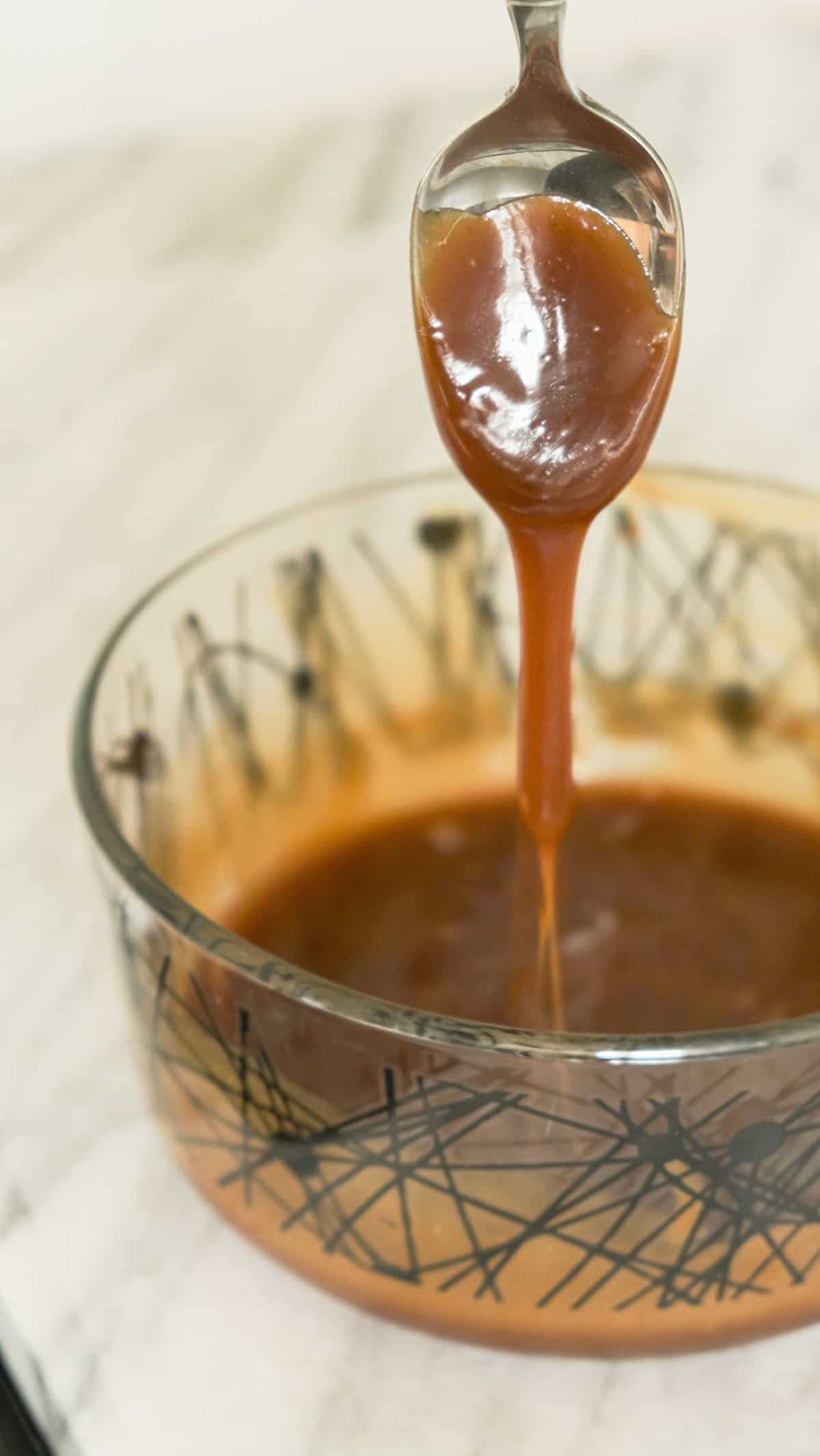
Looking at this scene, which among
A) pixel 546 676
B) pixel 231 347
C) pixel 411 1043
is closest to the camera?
pixel 411 1043

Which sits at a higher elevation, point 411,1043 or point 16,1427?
point 411,1043

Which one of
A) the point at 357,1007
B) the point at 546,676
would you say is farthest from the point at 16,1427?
the point at 546,676

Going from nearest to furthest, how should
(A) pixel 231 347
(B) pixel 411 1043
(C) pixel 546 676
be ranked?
(B) pixel 411 1043, (C) pixel 546 676, (A) pixel 231 347

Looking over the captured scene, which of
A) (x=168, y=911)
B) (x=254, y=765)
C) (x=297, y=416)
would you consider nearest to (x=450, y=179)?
(x=168, y=911)

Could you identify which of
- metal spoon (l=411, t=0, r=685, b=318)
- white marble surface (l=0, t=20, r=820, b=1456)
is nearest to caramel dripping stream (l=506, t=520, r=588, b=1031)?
metal spoon (l=411, t=0, r=685, b=318)

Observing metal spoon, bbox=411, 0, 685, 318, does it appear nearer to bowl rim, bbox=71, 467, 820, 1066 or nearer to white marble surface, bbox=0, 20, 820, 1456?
bowl rim, bbox=71, 467, 820, 1066

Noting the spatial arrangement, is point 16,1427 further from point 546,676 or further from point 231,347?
point 231,347

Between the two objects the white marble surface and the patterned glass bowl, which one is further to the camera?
the white marble surface

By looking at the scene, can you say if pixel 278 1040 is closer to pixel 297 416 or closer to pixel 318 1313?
pixel 318 1313
